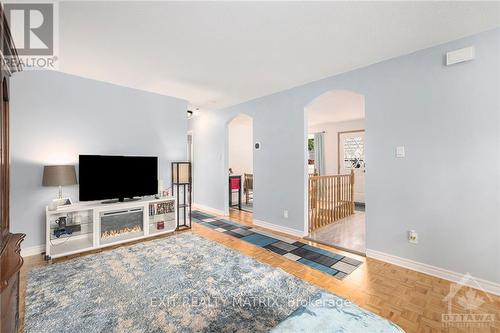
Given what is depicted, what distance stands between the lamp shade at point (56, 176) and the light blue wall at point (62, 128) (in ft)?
0.97

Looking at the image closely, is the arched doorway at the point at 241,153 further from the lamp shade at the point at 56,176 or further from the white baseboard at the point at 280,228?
the lamp shade at the point at 56,176

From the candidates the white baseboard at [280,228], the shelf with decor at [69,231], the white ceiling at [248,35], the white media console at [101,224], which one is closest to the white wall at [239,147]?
the white baseboard at [280,228]

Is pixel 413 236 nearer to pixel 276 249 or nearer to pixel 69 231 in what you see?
pixel 276 249

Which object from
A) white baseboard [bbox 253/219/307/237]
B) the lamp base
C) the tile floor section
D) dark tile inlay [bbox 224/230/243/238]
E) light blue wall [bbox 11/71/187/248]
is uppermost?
light blue wall [bbox 11/71/187/248]

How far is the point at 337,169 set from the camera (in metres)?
6.91

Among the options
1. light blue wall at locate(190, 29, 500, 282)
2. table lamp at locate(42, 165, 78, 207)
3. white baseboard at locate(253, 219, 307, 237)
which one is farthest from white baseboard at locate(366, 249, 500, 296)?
→ table lamp at locate(42, 165, 78, 207)

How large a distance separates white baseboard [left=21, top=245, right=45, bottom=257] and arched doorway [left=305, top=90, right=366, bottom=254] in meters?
3.76

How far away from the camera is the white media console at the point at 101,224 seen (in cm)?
279

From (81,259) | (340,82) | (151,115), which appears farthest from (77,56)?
(340,82)

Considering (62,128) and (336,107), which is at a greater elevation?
(336,107)

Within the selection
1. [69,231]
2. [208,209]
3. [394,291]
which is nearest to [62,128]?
[69,231]

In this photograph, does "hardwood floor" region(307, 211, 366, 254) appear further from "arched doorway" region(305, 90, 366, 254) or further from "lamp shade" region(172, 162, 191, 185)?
"lamp shade" region(172, 162, 191, 185)

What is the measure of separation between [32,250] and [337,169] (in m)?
6.88

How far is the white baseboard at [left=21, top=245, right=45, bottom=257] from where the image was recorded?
9.30 feet
